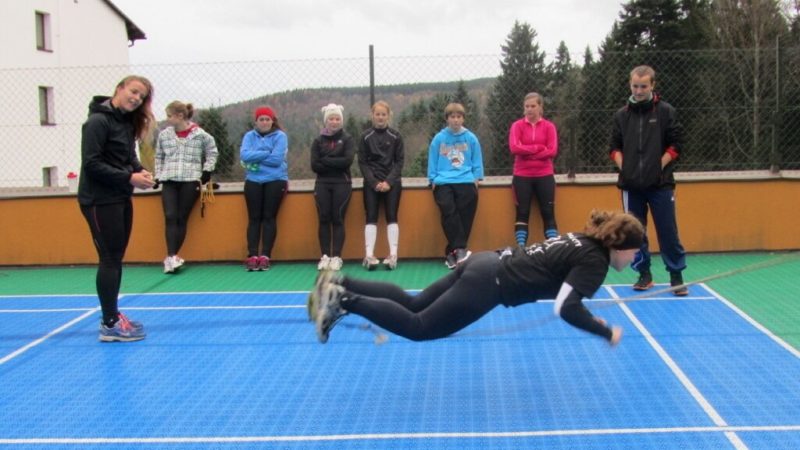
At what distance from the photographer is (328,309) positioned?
3973mm

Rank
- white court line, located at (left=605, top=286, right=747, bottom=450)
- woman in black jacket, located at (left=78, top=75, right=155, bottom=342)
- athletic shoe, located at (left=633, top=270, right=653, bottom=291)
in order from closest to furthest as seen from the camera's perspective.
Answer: white court line, located at (left=605, top=286, right=747, bottom=450), woman in black jacket, located at (left=78, top=75, right=155, bottom=342), athletic shoe, located at (left=633, top=270, right=653, bottom=291)

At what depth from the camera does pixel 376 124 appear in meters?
8.27

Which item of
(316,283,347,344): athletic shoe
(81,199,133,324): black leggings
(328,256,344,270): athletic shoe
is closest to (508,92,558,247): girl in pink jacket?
(328,256,344,270): athletic shoe

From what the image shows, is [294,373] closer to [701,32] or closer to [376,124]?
[376,124]

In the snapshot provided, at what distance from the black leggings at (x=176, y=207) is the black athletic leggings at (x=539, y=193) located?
11.2ft

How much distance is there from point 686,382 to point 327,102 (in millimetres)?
5359

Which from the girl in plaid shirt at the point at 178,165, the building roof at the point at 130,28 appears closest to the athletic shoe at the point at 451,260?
the girl in plaid shirt at the point at 178,165

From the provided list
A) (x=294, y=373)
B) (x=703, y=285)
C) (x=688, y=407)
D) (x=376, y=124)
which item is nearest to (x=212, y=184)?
(x=376, y=124)

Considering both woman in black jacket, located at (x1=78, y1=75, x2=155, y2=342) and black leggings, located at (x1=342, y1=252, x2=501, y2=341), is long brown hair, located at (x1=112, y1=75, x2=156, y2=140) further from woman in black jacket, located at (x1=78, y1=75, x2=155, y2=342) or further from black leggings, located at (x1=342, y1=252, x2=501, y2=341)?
black leggings, located at (x1=342, y1=252, x2=501, y2=341)

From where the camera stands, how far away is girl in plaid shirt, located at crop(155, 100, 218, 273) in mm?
8297

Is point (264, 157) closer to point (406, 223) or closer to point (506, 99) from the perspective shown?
point (406, 223)

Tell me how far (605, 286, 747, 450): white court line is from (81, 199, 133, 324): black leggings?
12.0 feet

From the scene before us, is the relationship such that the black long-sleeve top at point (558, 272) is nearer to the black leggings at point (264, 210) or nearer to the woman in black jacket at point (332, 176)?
the woman in black jacket at point (332, 176)

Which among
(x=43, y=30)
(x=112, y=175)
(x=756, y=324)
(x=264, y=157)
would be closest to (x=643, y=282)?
(x=756, y=324)
